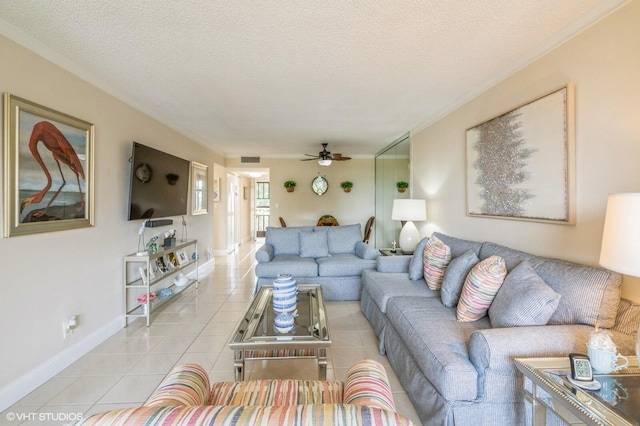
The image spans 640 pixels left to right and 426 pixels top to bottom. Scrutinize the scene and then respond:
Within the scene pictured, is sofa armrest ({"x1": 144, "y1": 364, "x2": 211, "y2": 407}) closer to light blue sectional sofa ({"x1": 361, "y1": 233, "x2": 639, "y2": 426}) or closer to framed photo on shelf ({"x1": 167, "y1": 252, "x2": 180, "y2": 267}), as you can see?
light blue sectional sofa ({"x1": 361, "y1": 233, "x2": 639, "y2": 426})

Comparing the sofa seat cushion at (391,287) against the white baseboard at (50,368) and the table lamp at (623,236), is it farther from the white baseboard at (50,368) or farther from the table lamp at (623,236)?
the white baseboard at (50,368)

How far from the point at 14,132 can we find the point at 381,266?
3.18 meters

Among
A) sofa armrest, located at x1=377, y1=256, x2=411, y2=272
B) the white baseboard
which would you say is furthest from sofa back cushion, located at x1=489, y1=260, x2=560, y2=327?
the white baseboard

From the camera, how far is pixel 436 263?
8.26 ft

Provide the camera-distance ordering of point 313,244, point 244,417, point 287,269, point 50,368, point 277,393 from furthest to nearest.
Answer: point 313,244
point 287,269
point 50,368
point 277,393
point 244,417

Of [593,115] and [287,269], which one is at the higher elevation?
[593,115]

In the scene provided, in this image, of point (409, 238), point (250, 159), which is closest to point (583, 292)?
point (409, 238)

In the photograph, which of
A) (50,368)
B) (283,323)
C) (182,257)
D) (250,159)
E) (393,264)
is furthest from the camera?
(250,159)

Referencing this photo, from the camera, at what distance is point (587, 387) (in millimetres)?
1087

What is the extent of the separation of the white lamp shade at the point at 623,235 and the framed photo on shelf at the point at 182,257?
13.6 feet

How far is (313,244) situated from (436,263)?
196cm

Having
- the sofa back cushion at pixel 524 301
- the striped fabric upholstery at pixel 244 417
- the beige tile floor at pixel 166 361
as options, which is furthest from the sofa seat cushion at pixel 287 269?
the striped fabric upholstery at pixel 244 417

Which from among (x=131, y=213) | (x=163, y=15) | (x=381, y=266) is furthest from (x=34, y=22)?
(x=381, y=266)

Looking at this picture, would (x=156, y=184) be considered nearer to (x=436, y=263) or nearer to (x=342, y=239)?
(x=342, y=239)
